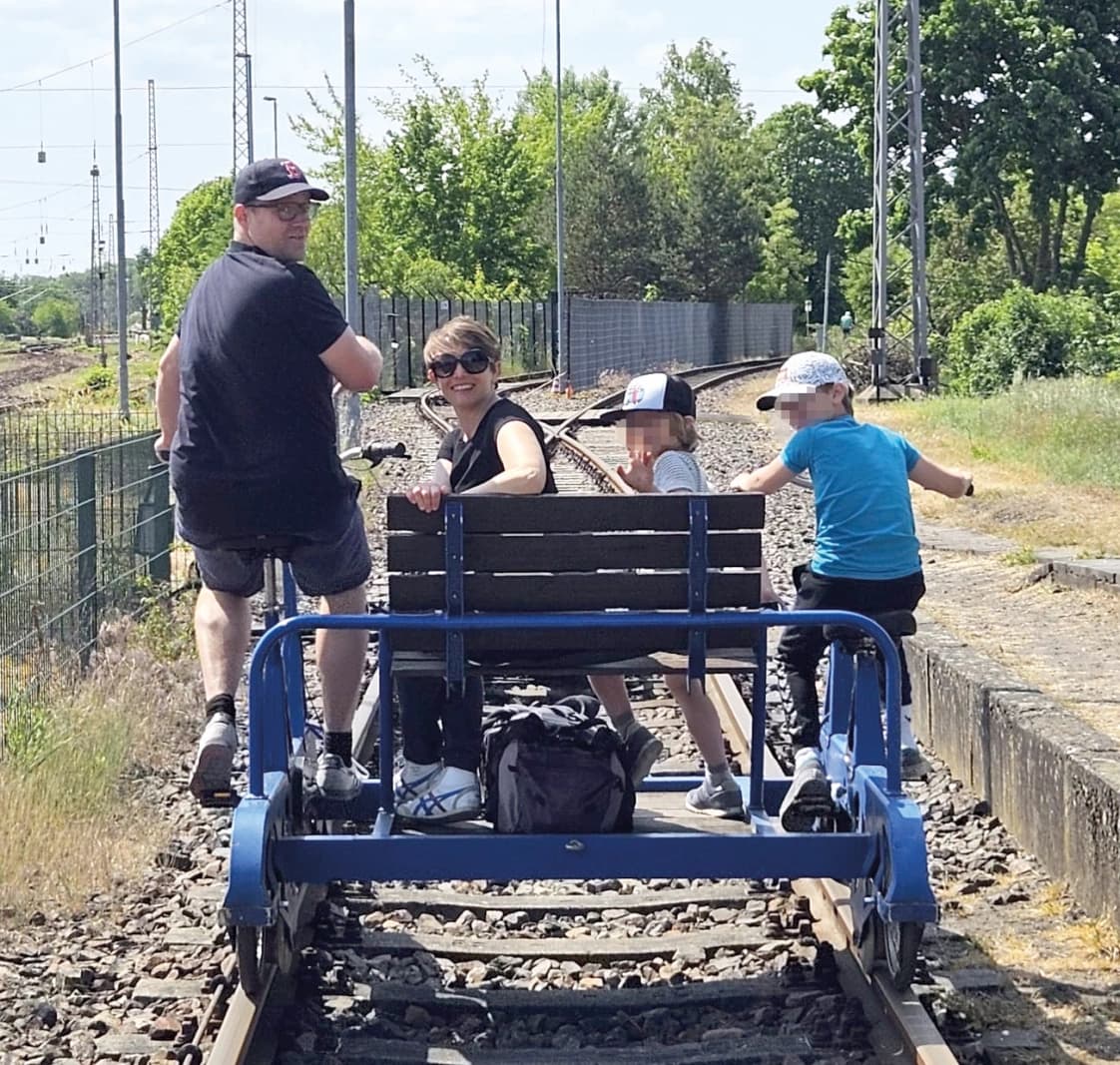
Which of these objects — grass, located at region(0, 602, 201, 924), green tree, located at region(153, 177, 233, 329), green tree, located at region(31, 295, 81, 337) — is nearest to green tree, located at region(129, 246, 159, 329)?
green tree, located at region(153, 177, 233, 329)

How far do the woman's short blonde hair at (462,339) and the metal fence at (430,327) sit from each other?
117 feet

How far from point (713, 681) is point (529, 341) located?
44.5 meters

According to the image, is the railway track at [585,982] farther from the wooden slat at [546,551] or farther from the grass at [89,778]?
the grass at [89,778]

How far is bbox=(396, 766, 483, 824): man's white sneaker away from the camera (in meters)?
5.46

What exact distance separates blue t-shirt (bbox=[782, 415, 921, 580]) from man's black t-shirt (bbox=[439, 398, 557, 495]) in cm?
83

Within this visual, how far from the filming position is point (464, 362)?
18.1ft

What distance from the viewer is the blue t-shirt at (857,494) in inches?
230

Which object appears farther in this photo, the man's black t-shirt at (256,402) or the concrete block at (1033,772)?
the concrete block at (1033,772)

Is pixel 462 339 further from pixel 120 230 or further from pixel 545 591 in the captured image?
pixel 120 230

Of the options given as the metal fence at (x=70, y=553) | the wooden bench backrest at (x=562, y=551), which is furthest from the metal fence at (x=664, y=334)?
the wooden bench backrest at (x=562, y=551)

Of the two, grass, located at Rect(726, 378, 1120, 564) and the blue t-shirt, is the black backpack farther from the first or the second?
grass, located at Rect(726, 378, 1120, 564)

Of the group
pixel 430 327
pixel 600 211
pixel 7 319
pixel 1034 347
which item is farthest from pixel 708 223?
pixel 7 319

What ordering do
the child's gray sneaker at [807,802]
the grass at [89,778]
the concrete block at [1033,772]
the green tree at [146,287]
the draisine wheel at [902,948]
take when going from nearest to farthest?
the draisine wheel at [902,948], the child's gray sneaker at [807,802], the grass at [89,778], the concrete block at [1033,772], the green tree at [146,287]

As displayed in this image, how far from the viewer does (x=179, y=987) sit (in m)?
5.46
